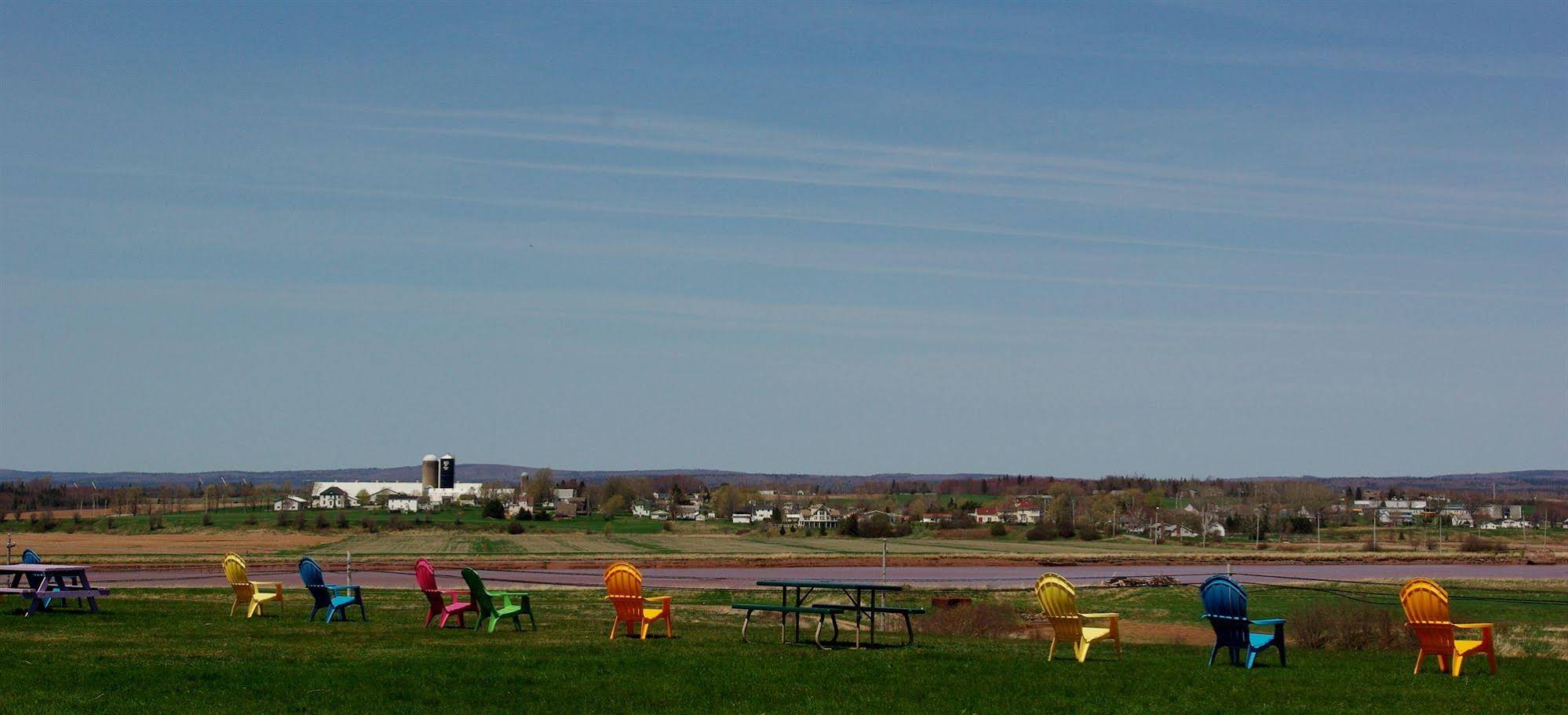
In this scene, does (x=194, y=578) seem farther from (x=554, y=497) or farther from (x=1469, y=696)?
(x=554, y=497)

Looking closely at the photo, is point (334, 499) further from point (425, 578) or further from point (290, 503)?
point (425, 578)

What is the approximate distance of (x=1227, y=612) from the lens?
1579 cm

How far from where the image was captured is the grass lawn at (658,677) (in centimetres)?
1198

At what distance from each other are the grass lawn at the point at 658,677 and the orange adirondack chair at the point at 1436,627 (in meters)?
0.27

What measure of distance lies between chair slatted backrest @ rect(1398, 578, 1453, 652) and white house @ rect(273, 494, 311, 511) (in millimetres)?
144909

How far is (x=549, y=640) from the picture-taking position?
56.8ft

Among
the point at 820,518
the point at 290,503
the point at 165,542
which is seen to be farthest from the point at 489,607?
the point at 290,503

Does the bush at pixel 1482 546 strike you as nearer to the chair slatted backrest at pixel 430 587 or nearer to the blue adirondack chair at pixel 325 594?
the blue adirondack chair at pixel 325 594

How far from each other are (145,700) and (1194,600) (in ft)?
113

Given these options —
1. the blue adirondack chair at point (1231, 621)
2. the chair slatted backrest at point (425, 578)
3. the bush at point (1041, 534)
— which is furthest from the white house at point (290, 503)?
the blue adirondack chair at point (1231, 621)

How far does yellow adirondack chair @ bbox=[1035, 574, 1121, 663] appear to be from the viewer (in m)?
16.0

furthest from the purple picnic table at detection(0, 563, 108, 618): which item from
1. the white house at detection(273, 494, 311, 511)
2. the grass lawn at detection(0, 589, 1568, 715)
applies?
the white house at detection(273, 494, 311, 511)

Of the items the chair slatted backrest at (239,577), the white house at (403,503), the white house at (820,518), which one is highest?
the chair slatted backrest at (239,577)

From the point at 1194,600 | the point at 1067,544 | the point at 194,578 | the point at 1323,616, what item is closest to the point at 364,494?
the point at 1067,544
